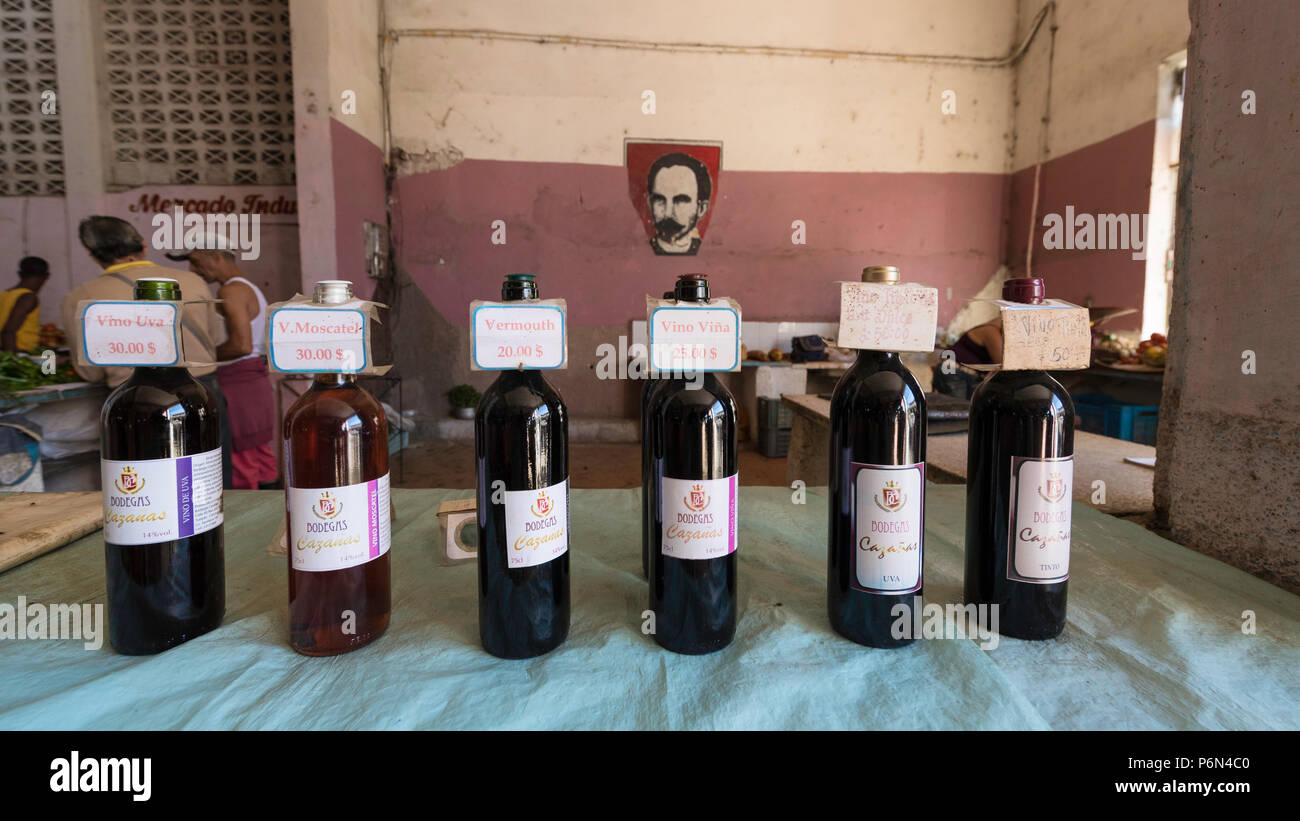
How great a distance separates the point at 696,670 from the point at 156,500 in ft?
1.99

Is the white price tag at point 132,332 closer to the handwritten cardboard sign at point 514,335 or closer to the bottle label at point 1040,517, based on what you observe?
the handwritten cardboard sign at point 514,335

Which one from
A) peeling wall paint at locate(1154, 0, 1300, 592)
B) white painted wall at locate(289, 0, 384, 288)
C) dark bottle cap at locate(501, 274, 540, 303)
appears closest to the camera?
dark bottle cap at locate(501, 274, 540, 303)

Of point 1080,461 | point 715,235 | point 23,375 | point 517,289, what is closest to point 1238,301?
point 1080,461

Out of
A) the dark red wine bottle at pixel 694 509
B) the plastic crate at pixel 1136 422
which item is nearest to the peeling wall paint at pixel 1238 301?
the dark red wine bottle at pixel 694 509

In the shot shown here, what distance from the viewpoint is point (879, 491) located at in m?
0.70


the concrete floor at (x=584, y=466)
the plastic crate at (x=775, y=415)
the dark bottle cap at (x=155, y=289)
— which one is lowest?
the concrete floor at (x=584, y=466)

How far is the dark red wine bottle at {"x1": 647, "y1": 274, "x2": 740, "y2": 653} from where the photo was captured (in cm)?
68

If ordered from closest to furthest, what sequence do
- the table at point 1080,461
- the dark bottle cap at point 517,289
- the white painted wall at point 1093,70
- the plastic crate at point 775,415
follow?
the dark bottle cap at point 517,289 → the table at point 1080,461 → the white painted wall at point 1093,70 → the plastic crate at point 775,415

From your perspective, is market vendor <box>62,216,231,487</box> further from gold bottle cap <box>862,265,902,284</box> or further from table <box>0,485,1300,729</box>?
gold bottle cap <box>862,265,902,284</box>

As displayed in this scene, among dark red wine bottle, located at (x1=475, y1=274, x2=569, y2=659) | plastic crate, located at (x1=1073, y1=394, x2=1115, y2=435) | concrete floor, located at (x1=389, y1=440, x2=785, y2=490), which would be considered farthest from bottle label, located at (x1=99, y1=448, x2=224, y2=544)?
plastic crate, located at (x1=1073, y1=394, x2=1115, y2=435)

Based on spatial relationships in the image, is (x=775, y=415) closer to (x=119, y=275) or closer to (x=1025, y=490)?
(x=119, y=275)

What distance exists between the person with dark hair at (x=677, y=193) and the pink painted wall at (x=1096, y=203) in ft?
9.17

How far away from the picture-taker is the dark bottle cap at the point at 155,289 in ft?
2.33

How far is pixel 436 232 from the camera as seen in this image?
5445mm
